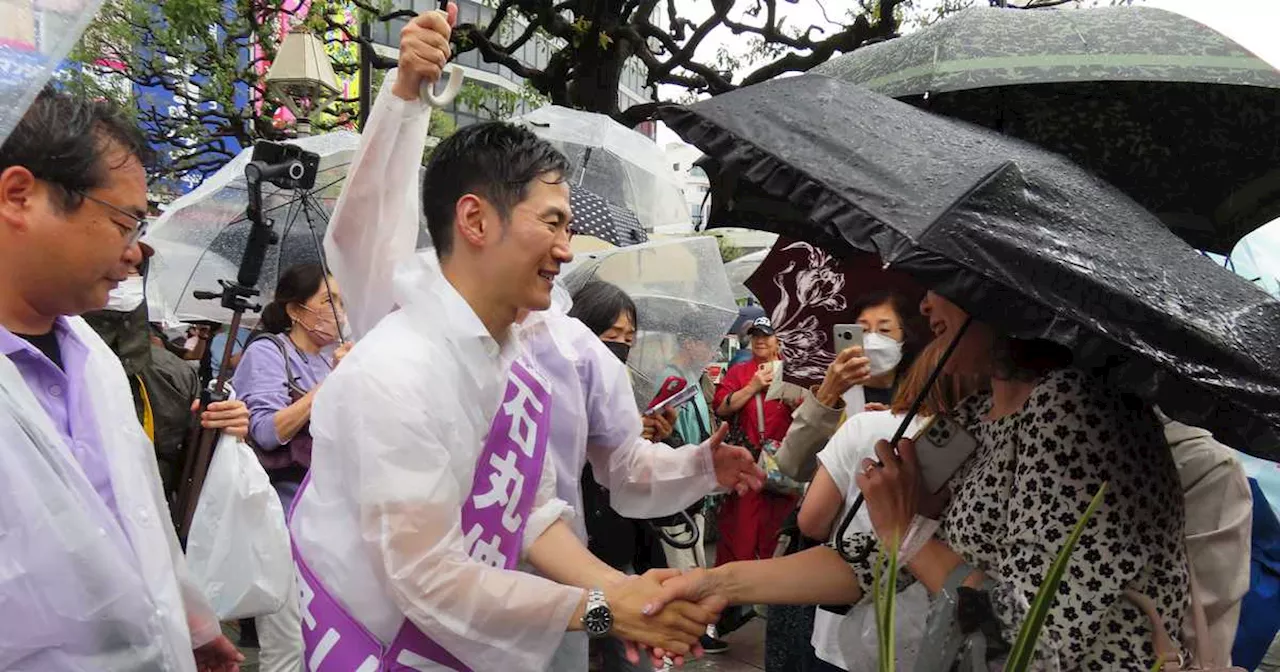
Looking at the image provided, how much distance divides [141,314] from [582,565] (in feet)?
6.94

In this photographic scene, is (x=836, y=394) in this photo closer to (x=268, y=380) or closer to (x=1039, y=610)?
(x=1039, y=610)

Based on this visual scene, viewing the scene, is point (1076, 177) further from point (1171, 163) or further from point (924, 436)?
point (1171, 163)

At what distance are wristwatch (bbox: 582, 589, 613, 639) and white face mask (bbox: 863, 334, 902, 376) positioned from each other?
1.72m

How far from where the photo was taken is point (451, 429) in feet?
6.37

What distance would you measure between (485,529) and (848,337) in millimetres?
1543

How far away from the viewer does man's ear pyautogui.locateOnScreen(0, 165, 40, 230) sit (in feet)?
5.48

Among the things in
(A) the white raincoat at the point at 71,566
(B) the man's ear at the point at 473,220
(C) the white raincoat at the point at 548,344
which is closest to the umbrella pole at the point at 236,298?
(C) the white raincoat at the point at 548,344

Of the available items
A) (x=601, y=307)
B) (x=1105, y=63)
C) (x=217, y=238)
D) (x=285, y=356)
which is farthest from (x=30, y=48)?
(x=217, y=238)

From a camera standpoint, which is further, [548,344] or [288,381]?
[288,381]

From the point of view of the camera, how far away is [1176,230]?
116 inches

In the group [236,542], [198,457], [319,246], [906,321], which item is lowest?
[236,542]

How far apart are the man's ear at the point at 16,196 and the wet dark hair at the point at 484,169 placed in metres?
0.82

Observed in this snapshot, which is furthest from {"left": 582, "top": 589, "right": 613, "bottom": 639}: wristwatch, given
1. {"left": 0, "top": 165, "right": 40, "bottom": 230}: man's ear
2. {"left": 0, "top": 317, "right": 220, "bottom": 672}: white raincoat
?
{"left": 0, "top": 165, "right": 40, "bottom": 230}: man's ear

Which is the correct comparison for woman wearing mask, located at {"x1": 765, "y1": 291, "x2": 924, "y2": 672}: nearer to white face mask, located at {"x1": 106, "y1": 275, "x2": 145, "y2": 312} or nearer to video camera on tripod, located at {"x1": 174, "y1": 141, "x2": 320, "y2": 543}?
video camera on tripod, located at {"x1": 174, "y1": 141, "x2": 320, "y2": 543}
